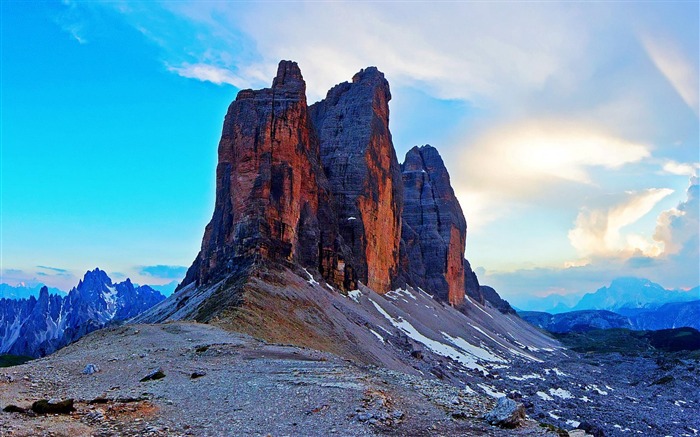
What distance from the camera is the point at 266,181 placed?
267 ft

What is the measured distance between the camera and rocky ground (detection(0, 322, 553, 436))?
1606 cm

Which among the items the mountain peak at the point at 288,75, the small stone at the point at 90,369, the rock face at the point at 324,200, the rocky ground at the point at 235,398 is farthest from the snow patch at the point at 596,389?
the mountain peak at the point at 288,75

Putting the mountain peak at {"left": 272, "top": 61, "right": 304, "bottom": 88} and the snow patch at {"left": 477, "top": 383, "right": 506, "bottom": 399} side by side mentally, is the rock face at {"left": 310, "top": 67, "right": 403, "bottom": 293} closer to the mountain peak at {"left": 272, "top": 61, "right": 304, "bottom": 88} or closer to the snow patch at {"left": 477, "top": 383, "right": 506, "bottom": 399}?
the mountain peak at {"left": 272, "top": 61, "right": 304, "bottom": 88}

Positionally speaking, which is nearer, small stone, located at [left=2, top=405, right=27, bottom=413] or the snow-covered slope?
small stone, located at [left=2, top=405, right=27, bottom=413]

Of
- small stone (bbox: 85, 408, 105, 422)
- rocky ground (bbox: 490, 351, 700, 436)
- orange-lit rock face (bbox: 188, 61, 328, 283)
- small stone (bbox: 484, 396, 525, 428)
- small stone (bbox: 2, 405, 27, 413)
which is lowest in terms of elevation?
rocky ground (bbox: 490, 351, 700, 436)

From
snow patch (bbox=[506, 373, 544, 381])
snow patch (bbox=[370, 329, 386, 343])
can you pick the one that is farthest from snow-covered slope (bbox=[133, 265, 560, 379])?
snow patch (bbox=[506, 373, 544, 381])

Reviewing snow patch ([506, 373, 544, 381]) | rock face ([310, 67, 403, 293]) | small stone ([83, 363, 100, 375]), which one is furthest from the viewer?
rock face ([310, 67, 403, 293])

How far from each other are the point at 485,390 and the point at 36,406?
48.6 m

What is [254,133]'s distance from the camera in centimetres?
8600

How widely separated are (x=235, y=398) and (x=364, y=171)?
9887 centimetres

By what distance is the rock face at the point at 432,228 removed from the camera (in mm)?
156500

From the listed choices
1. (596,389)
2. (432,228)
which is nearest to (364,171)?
(432,228)

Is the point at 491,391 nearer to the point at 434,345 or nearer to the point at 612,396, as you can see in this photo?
the point at 612,396

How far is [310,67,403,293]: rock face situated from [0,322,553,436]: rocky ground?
73.2 meters
